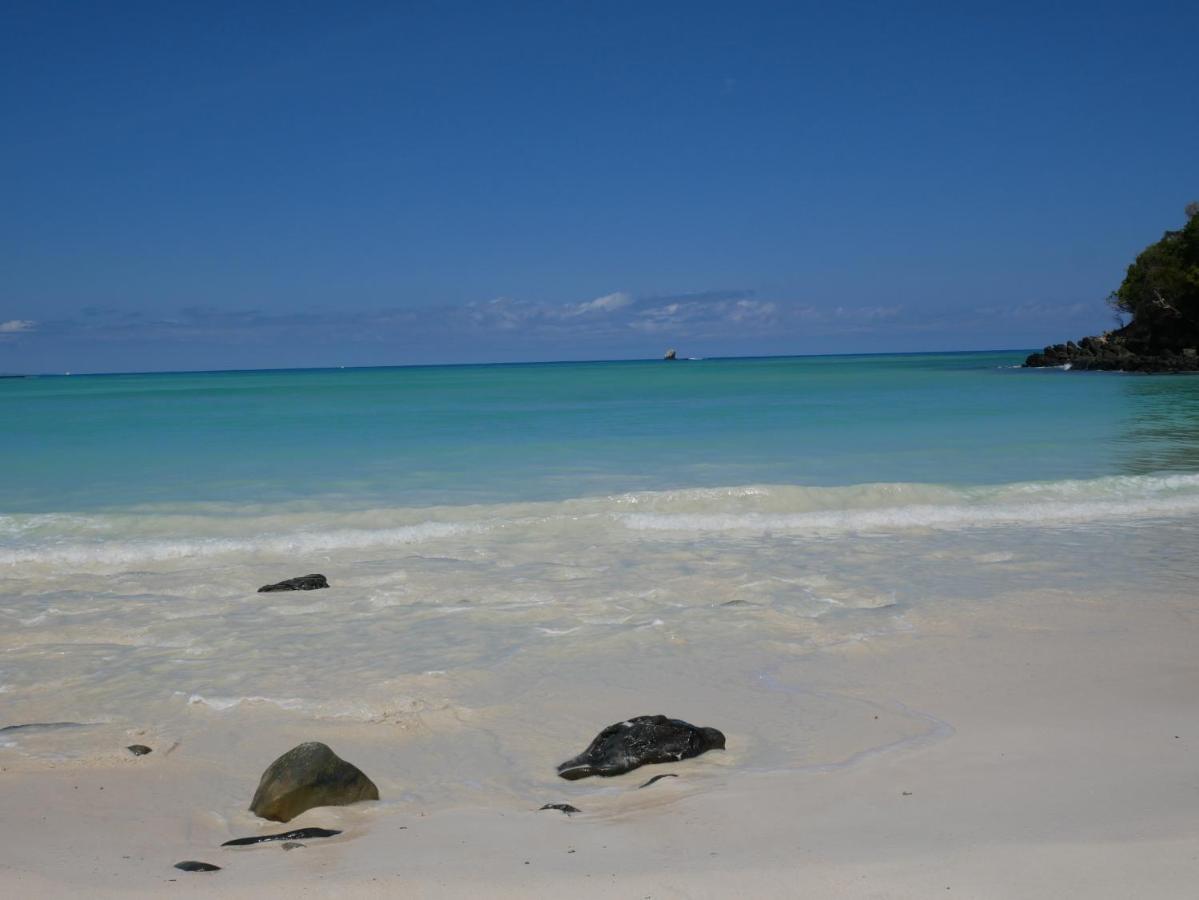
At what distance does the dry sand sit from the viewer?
3631 millimetres

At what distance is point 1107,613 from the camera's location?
26.2ft

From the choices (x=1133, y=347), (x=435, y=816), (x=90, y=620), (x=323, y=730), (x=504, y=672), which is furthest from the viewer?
(x=1133, y=347)

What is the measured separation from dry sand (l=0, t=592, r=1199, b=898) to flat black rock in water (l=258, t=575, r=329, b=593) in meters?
3.98

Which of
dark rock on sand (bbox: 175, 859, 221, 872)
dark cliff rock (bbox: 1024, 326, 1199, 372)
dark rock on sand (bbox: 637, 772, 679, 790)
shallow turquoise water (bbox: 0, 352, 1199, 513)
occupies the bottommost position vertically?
dark rock on sand (bbox: 637, 772, 679, 790)

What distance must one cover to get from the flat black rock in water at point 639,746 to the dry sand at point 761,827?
10 cm

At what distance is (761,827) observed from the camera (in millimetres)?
4188

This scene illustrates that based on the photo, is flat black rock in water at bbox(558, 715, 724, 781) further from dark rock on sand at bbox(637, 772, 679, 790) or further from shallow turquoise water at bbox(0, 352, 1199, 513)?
shallow turquoise water at bbox(0, 352, 1199, 513)

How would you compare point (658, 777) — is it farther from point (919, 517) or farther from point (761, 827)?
point (919, 517)

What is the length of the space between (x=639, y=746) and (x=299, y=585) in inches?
214

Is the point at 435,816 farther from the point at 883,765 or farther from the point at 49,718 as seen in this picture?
the point at 49,718

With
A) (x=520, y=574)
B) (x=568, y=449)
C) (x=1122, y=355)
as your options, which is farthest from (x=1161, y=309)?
(x=520, y=574)

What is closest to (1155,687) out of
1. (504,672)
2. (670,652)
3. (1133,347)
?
(670,652)

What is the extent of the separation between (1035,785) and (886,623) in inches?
129

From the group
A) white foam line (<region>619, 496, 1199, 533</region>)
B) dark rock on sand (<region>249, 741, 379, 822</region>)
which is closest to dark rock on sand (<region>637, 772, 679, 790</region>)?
dark rock on sand (<region>249, 741, 379, 822</region>)
